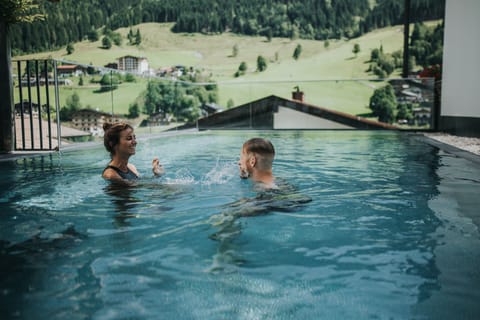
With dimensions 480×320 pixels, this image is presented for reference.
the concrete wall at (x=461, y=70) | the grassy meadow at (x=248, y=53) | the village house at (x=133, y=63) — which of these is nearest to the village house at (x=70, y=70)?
the concrete wall at (x=461, y=70)

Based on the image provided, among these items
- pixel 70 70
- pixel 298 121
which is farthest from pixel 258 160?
pixel 298 121

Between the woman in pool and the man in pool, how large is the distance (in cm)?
104

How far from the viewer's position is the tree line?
1433 inches

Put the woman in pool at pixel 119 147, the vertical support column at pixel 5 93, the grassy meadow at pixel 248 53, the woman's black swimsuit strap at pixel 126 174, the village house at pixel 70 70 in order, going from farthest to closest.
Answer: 1. the grassy meadow at pixel 248 53
2. the village house at pixel 70 70
3. the vertical support column at pixel 5 93
4. the woman's black swimsuit strap at pixel 126 174
5. the woman in pool at pixel 119 147

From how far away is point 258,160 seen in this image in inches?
149

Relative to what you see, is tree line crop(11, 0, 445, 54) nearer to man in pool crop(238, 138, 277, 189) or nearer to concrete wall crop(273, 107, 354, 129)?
concrete wall crop(273, 107, 354, 129)

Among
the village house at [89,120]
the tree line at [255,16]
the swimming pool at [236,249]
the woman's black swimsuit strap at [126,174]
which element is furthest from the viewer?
the tree line at [255,16]

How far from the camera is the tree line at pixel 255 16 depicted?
3641 centimetres

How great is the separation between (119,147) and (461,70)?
28.4 ft

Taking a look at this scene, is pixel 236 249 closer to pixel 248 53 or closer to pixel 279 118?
pixel 279 118

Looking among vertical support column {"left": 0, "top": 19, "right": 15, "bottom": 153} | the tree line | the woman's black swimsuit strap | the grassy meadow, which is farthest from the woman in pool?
the tree line

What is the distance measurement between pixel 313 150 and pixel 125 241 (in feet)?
17.7

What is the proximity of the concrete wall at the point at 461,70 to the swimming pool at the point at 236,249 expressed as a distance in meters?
5.16

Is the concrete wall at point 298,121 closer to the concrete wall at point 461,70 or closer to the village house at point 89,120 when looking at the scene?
the concrete wall at point 461,70
